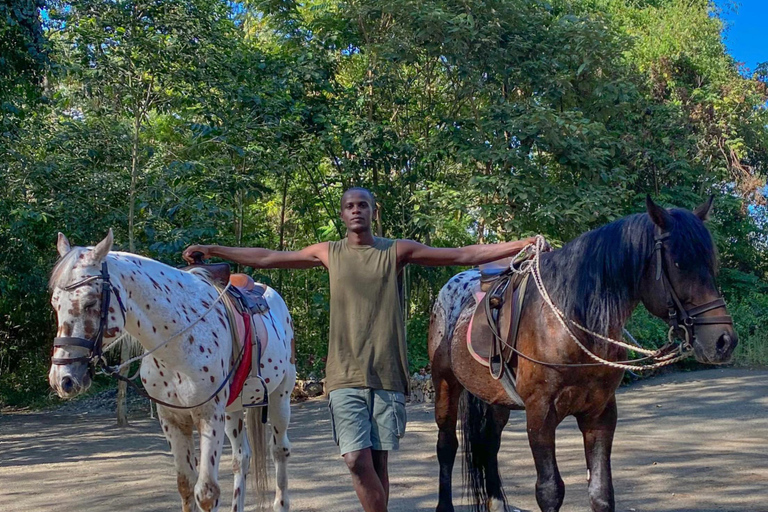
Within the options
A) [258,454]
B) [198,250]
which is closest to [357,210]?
[198,250]

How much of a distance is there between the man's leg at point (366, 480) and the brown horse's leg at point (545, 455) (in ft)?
2.91

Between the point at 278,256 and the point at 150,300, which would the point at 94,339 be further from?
the point at 278,256

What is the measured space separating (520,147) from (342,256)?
9153mm

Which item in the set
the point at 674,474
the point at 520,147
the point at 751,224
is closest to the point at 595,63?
the point at 520,147

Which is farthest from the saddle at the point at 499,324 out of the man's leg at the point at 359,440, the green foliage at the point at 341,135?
the green foliage at the point at 341,135

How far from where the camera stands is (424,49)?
43.1 feet

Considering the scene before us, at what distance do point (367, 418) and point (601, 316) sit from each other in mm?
1328

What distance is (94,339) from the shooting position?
3.71 m

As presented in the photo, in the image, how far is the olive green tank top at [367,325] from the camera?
12.0 feet

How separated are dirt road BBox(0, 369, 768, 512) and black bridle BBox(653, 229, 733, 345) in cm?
220

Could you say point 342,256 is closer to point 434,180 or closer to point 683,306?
point 683,306

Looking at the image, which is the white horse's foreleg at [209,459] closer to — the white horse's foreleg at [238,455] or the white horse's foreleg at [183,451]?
the white horse's foreleg at [183,451]

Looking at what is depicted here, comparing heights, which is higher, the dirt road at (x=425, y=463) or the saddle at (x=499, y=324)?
the saddle at (x=499, y=324)

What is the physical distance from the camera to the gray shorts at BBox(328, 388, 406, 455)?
3.61 m
